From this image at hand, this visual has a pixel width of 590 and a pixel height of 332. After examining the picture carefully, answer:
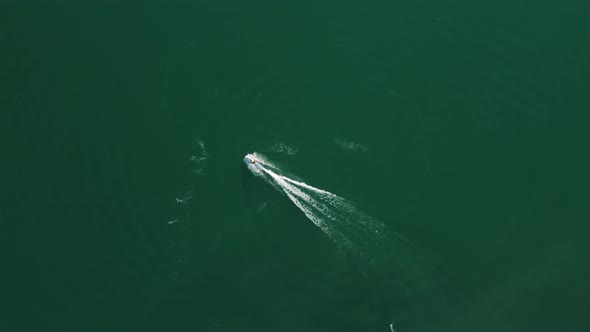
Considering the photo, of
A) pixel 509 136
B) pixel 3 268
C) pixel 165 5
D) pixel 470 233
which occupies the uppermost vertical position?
pixel 165 5

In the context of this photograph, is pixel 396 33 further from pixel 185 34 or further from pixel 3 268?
pixel 3 268

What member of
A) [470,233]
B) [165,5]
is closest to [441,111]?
[470,233]

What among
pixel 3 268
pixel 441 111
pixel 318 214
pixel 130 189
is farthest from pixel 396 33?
pixel 3 268

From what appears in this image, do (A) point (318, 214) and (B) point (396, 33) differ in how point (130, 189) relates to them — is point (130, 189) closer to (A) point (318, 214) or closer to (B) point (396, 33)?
(A) point (318, 214)

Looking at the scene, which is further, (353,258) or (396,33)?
(396,33)

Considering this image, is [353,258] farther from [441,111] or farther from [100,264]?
[100,264]

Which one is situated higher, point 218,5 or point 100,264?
point 218,5

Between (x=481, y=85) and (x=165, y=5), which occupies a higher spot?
(x=165, y=5)

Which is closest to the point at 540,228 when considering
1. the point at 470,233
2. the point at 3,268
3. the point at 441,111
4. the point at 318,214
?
the point at 470,233

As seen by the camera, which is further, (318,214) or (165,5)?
(165,5)
